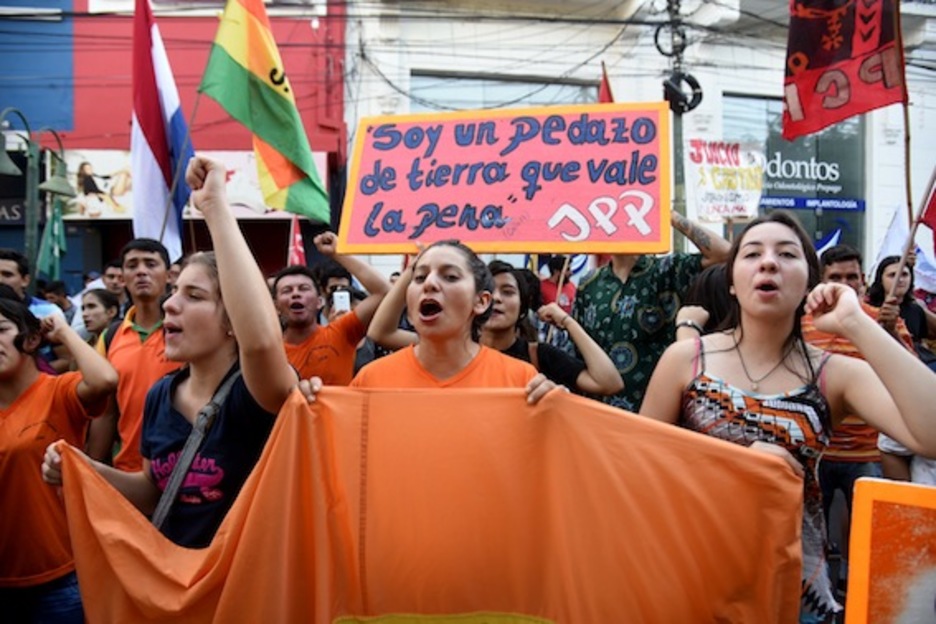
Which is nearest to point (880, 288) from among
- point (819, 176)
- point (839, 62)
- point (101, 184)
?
point (839, 62)

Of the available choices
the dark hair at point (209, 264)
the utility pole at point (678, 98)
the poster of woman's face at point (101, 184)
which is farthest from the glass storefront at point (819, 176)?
the dark hair at point (209, 264)

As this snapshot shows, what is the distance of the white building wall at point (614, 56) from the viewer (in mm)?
13789

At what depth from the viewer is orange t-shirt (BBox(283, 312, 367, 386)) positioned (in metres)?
3.94

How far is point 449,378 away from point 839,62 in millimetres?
3179

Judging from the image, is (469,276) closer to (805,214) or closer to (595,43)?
(595,43)

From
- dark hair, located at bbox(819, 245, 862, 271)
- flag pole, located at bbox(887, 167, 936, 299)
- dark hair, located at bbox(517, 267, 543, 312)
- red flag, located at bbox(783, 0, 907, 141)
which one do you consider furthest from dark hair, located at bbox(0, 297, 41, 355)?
dark hair, located at bbox(819, 245, 862, 271)

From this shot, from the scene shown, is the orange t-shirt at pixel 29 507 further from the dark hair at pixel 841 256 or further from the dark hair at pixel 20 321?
the dark hair at pixel 841 256

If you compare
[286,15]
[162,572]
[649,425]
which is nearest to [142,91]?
[162,572]

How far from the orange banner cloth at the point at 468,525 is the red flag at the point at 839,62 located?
10.2 feet

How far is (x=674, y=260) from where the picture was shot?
418 cm

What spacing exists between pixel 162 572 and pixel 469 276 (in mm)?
1336

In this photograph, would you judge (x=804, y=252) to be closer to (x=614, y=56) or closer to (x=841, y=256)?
(x=841, y=256)

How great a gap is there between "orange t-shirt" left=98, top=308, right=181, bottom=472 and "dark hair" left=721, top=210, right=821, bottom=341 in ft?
6.89

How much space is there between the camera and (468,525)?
2.23 m
